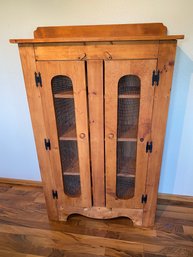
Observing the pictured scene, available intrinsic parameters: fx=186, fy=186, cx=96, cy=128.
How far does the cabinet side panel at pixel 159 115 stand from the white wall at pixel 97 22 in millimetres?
409

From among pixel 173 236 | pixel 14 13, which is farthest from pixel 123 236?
pixel 14 13

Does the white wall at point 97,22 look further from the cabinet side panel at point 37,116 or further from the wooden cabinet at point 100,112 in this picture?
the cabinet side panel at point 37,116

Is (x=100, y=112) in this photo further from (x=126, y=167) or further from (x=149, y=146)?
(x=126, y=167)

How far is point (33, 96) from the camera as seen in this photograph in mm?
1209

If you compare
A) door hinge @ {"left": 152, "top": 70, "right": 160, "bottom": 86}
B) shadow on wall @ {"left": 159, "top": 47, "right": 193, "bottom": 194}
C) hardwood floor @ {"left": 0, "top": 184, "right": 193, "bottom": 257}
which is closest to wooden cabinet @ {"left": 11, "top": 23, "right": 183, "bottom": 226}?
door hinge @ {"left": 152, "top": 70, "right": 160, "bottom": 86}

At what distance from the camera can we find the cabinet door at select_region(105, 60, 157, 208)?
3.62 ft

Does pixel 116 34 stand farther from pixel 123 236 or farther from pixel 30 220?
pixel 30 220

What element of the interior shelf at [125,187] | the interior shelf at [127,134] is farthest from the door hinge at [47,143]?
the interior shelf at [125,187]

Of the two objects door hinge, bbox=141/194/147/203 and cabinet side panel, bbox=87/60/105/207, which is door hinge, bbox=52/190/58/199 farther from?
door hinge, bbox=141/194/147/203

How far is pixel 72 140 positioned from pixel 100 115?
32 centimetres

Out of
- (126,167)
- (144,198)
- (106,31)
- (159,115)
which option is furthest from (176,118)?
(106,31)

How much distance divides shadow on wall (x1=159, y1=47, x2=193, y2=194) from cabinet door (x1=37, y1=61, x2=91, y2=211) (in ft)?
2.50

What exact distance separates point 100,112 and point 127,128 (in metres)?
0.26

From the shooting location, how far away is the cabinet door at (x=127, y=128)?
3.62 feet
